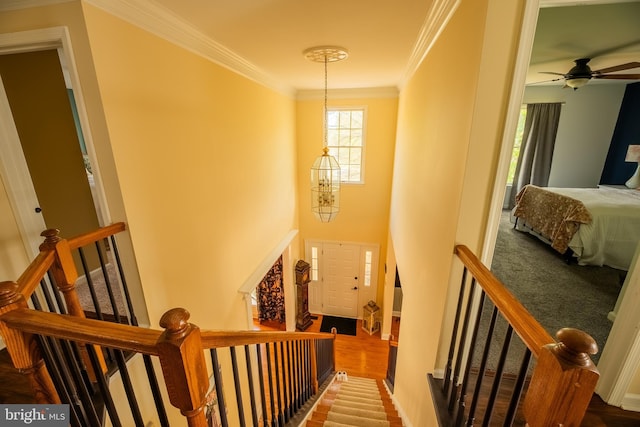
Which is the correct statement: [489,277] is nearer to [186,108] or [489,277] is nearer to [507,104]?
[507,104]

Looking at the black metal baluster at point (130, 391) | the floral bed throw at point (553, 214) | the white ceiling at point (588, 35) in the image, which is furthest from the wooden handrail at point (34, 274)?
the floral bed throw at point (553, 214)

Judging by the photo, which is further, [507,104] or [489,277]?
[507,104]

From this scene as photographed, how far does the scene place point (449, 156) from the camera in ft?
4.95

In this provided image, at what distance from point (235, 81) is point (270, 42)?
0.63 meters

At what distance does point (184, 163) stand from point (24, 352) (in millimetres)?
1538

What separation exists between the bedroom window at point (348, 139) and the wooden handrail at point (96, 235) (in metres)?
3.87

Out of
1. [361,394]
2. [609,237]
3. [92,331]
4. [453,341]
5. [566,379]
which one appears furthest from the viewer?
[361,394]

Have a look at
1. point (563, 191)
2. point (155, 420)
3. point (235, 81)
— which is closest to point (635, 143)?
point (563, 191)

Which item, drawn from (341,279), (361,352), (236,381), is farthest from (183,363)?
(341,279)

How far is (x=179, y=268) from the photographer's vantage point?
212 cm

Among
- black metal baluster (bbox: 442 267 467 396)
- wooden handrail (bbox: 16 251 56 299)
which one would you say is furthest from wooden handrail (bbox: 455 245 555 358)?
wooden handrail (bbox: 16 251 56 299)

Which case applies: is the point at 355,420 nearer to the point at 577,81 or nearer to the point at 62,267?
the point at 62,267

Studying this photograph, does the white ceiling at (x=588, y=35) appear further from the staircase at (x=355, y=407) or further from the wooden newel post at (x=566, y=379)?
the staircase at (x=355, y=407)

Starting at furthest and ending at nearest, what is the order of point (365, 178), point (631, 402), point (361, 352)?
point (365, 178), point (361, 352), point (631, 402)
